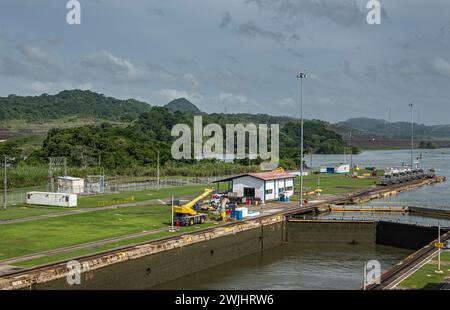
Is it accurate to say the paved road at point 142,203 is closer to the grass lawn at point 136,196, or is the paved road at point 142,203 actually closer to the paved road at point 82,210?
the paved road at point 82,210

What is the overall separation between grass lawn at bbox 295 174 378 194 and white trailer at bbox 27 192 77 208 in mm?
40599

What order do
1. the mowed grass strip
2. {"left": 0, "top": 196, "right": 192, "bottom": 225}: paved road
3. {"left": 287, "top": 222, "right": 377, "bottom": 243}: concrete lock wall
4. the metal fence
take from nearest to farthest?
the mowed grass strip
{"left": 0, "top": 196, "right": 192, "bottom": 225}: paved road
{"left": 287, "top": 222, "right": 377, "bottom": 243}: concrete lock wall
the metal fence

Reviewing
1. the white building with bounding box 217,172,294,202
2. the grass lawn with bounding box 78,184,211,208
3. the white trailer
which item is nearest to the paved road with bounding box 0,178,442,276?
the white building with bounding box 217,172,294,202

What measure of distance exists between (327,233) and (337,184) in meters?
48.6

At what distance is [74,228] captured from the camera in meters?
55.4

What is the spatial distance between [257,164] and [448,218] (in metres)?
88.9

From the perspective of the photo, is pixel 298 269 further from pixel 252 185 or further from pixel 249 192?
pixel 252 185

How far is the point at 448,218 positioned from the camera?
76938mm

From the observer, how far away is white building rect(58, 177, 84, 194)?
8531 centimetres

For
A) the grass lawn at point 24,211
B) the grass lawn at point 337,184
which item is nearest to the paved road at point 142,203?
the grass lawn at point 24,211

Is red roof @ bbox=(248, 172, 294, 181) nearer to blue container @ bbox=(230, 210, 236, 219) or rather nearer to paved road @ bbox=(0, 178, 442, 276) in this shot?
paved road @ bbox=(0, 178, 442, 276)

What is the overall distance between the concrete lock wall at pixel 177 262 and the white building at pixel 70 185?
3473 cm

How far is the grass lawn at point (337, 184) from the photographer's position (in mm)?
102750
